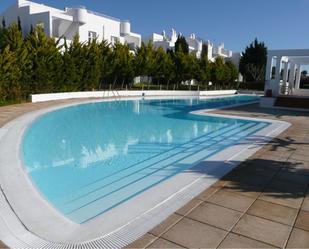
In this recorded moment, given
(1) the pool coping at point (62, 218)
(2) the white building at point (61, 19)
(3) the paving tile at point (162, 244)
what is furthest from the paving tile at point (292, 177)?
(2) the white building at point (61, 19)

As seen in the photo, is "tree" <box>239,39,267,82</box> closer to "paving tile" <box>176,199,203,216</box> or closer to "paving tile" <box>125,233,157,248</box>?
"paving tile" <box>176,199,203,216</box>

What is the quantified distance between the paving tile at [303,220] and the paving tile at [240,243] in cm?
73

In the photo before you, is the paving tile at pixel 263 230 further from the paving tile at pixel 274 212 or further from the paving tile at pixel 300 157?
the paving tile at pixel 300 157

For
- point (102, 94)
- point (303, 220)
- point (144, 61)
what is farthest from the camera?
point (144, 61)

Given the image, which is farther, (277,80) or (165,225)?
(277,80)

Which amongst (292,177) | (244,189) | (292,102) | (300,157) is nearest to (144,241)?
(244,189)

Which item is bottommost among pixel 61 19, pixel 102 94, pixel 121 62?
pixel 102 94

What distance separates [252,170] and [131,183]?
251cm

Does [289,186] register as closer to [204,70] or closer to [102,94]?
[102,94]

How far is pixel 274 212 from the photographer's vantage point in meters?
4.02

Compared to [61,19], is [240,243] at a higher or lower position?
lower

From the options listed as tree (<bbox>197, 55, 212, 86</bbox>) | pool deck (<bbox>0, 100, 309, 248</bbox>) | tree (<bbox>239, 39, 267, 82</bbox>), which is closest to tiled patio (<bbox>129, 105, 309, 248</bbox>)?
pool deck (<bbox>0, 100, 309, 248</bbox>)

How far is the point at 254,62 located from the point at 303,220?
52.6 meters

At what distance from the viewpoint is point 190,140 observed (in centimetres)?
1059
